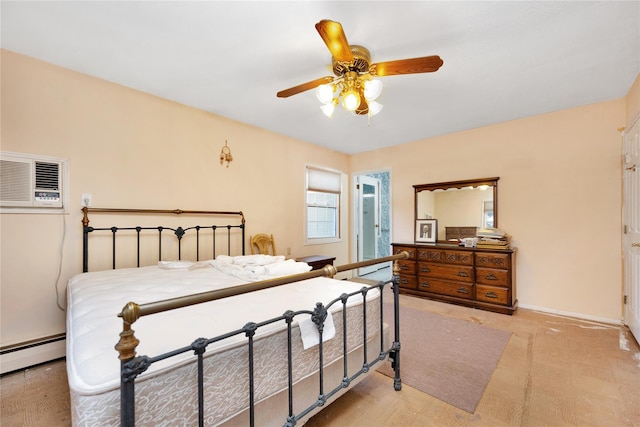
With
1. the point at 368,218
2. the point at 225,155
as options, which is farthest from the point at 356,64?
the point at 368,218

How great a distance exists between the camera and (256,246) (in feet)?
11.3

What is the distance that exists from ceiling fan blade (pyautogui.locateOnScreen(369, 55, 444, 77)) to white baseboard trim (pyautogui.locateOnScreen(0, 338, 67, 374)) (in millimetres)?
3172

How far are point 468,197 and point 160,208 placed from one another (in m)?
3.87

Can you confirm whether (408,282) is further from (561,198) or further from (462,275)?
(561,198)

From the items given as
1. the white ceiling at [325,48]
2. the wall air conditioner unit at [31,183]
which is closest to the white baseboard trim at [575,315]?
the white ceiling at [325,48]

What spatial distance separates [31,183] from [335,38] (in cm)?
250

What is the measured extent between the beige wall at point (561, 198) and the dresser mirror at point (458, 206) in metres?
0.11

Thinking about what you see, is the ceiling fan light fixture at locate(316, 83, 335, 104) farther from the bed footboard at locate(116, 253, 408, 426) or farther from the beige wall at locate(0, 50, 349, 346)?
the beige wall at locate(0, 50, 349, 346)

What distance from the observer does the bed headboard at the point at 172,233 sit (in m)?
2.36

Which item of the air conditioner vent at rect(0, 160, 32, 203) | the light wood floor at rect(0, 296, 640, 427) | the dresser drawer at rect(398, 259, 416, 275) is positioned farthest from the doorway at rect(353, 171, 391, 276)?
the air conditioner vent at rect(0, 160, 32, 203)

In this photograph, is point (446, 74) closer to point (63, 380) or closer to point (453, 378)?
point (453, 378)

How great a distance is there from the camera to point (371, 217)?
18.0ft

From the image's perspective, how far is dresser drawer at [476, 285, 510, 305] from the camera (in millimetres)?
2988


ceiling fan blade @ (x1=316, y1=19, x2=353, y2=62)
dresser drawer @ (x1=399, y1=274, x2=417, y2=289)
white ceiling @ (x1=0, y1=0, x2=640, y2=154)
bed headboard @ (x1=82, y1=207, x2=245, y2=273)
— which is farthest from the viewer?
dresser drawer @ (x1=399, y1=274, x2=417, y2=289)
